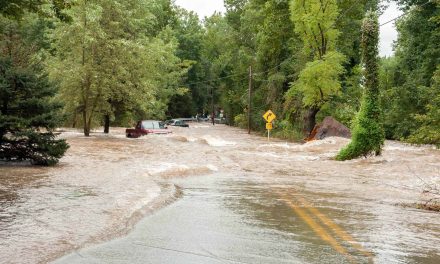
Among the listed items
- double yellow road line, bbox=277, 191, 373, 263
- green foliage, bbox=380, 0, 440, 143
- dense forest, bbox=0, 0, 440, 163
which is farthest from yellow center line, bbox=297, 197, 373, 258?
green foliage, bbox=380, 0, 440, 143

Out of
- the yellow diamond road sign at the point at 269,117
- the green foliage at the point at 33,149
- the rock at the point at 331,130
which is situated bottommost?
the green foliage at the point at 33,149

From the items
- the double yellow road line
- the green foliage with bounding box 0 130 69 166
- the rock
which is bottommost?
the double yellow road line

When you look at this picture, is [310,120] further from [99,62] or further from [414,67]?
[99,62]

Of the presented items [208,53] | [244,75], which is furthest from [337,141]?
[208,53]

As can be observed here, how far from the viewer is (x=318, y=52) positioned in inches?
1660

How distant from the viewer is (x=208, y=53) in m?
111

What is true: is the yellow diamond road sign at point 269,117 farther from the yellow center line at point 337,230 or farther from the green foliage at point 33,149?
the yellow center line at point 337,230

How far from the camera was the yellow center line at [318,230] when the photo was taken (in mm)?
7216

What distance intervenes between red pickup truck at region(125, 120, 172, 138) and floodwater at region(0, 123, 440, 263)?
2072cm

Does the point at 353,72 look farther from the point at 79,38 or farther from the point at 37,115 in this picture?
the point at 37,115

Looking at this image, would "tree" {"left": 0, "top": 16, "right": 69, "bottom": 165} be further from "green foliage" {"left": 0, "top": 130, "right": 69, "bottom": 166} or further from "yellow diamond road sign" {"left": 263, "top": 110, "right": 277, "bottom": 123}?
"yellow diamond road sign" {"left": 263, "top": 110, "right": 277, "bottom": 123}

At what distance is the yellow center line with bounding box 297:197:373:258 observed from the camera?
23.8 feet

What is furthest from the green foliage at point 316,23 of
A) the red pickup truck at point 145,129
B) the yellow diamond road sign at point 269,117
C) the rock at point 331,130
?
the red pickup truck at point 145,129

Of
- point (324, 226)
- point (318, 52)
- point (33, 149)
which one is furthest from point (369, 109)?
point (318, 52)
